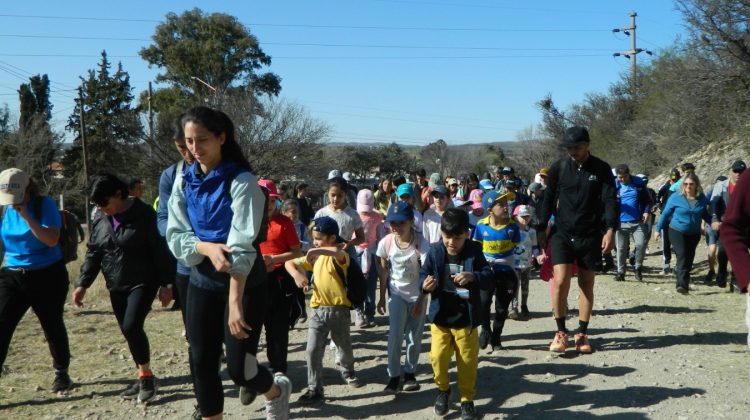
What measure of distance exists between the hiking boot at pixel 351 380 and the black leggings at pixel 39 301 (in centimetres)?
249

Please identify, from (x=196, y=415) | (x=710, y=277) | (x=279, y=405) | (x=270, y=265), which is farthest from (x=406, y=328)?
(x=710, y=277)

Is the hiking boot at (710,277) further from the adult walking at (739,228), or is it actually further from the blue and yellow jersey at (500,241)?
the adult walking at (739,228)

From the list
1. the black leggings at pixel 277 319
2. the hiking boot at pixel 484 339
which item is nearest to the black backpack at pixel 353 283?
the black leggings at pixel 277 319

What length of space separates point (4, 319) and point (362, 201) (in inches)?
157

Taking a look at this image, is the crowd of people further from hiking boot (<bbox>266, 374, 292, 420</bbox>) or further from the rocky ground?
the rocky ground

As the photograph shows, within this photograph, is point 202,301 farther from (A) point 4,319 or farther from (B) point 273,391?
(A) point 4,319

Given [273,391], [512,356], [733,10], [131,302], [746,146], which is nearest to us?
[273,391]

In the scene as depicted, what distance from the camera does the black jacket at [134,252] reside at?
5.14 m

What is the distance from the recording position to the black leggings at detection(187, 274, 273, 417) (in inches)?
135

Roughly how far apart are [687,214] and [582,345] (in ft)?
13.9

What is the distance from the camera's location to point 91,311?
9617 mm

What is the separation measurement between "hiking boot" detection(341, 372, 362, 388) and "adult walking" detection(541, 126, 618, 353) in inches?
77.3

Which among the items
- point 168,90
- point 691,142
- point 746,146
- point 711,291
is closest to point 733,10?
point 746,146

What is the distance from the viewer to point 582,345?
6164 millimetres
